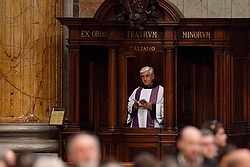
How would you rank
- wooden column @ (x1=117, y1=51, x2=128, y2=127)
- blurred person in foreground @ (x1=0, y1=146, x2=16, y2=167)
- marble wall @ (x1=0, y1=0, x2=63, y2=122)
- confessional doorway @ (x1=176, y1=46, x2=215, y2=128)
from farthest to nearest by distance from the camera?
marble wall @ (x1=0, y1=0, x2=63, y2=122)
confessional doorway @ (x1=176, y1=46, x2=215, y2=128)
wooden column @ (x1=117, y1=51, x2=128, y2=127)
blurred person in foreground @ (x1=0, y1=146, x2=16, y2=167)

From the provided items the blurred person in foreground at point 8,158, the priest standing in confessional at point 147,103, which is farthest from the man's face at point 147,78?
the blurred person in foreground at point 8,158

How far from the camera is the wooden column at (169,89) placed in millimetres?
19734

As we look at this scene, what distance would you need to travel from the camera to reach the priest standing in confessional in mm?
19688

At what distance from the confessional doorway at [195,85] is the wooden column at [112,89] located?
135 centimetres

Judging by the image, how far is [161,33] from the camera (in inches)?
781

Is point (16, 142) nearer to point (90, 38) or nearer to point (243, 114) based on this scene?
point (90, 38)

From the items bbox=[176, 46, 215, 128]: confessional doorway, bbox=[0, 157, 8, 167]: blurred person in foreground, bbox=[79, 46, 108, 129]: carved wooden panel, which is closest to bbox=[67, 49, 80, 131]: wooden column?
bbox=[79, 46, 108, 129]: carved wooden panel

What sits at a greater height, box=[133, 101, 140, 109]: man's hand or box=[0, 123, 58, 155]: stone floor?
box=[133, 101, 140, 109]: man's hand

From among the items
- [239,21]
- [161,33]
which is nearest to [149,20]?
[161,33]

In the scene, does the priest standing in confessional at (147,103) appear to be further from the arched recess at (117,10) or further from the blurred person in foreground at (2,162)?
the blurred person in foreground at (2,162)

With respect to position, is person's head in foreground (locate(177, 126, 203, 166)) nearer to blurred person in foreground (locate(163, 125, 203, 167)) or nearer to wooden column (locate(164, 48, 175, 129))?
blurred person in foreground (locate(163, 125, 203, 167))

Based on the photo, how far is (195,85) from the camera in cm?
2072

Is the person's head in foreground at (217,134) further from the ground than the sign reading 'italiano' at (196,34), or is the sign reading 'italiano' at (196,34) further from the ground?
the sign reading 'italiano' at (196,34)

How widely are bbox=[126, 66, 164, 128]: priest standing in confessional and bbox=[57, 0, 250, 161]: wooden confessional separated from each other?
0.13 meters
